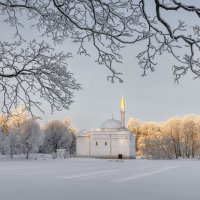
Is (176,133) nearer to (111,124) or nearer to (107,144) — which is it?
(107,144)

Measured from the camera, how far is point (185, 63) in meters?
7.61

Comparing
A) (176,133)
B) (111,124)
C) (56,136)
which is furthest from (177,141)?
(56,136)

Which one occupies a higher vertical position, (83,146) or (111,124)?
(111,124)

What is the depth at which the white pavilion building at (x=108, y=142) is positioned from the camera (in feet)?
250

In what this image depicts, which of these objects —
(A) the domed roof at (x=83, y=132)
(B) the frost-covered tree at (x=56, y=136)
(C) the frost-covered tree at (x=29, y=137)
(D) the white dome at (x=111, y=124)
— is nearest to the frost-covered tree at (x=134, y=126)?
(D) the white dome at (x=111, y=124)

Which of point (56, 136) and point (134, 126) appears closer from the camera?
point (56, 136)

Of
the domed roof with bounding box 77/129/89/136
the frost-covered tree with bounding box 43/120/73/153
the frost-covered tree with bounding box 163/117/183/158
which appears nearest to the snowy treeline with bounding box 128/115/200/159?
the frost-covered tree with bounding box 163/117/183/158

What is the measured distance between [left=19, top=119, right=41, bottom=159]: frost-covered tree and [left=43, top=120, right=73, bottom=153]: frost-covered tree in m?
18.6

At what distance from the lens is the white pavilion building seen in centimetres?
7606

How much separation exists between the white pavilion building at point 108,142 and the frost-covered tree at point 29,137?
2006cm

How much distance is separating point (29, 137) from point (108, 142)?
23.6 m

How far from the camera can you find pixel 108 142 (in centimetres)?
7738

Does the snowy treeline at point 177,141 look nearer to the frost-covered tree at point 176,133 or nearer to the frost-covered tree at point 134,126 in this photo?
the frost-covered tree at point 176,133

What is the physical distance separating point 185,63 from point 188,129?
65.1m
